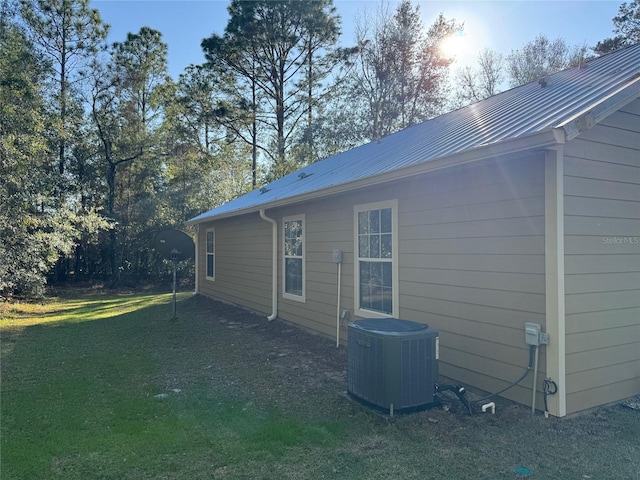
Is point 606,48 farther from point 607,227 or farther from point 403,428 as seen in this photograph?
point 403,428

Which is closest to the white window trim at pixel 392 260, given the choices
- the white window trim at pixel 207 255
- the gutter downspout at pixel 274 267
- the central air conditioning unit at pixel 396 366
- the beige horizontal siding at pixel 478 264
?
the beige horizontal siding at pixel 478 264

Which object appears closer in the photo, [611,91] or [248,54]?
[611,91]

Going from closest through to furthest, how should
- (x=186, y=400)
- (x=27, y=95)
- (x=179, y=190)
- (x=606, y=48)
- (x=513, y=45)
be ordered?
1. (x=186, y=400)
2. (x=27, y=95)
3. (x=606, y=48)
4. (x=513, y=45)
5. (x=179, y=190)

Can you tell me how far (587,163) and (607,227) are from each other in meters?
0.60

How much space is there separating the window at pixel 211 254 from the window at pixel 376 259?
6978mm

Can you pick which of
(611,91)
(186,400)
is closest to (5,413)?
(186,400)

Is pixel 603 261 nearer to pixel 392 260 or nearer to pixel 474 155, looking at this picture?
pixel 474 155

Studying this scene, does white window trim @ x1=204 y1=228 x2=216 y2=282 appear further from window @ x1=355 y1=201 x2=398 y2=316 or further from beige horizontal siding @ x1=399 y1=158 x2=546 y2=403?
beige horizontal siding @ x1=399 y1=158 x2=546 y2=403

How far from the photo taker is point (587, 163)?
3529mm

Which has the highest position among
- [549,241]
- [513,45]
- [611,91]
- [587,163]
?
[513,45]

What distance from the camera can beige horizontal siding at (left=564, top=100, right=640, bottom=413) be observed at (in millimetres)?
3439

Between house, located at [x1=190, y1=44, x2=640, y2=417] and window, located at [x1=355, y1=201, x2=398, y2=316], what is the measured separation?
0.08 feet

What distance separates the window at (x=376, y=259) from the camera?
519 centimetres

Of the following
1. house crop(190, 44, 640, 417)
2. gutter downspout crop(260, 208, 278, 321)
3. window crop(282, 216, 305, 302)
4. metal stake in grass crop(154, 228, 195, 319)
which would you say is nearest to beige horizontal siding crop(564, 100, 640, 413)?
house crop(190, 44, 640, 417)
